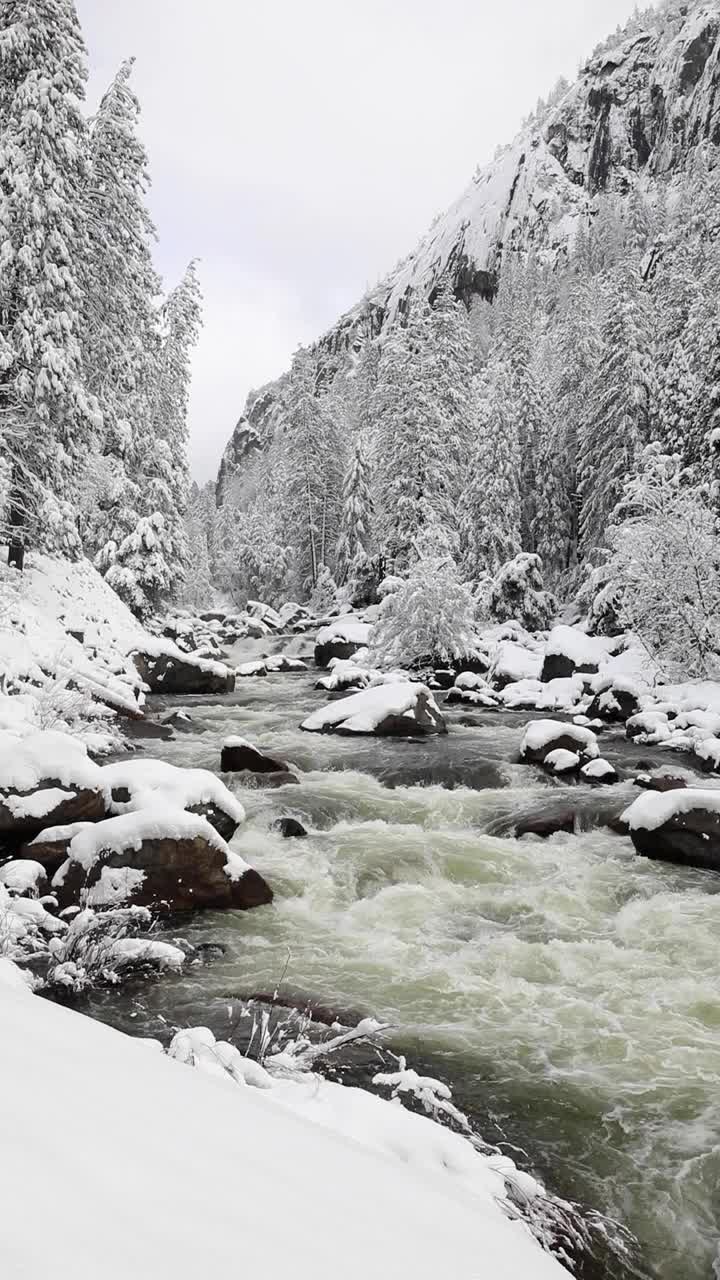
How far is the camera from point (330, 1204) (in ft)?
5.19

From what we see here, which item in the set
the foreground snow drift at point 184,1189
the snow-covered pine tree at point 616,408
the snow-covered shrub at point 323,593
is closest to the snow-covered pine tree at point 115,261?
the snow-covered pine tree at point 616,408

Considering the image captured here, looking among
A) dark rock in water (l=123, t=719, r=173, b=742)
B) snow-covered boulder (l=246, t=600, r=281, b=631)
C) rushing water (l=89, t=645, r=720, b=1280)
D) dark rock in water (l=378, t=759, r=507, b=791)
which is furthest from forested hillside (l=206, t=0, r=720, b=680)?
dark rock in water (l=123, t=719, r=173, b=742)

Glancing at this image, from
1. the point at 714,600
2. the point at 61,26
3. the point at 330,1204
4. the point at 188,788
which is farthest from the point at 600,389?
the point at 330,1204

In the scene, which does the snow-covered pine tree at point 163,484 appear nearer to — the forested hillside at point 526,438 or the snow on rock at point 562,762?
the forested hillside at point 526,438

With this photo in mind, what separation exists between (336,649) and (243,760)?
52.5 feet

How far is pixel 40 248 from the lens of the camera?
1639 centimetres

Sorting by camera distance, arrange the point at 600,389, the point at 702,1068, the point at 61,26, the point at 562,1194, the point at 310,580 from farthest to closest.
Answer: the point at 310,580 → the point at 600,389 → the point at 61,26 → the point at 702,1068 → the point at 562,1194

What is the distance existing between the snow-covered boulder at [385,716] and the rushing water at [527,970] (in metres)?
3.98

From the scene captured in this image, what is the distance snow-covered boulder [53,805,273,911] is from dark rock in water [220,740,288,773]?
4.57 m

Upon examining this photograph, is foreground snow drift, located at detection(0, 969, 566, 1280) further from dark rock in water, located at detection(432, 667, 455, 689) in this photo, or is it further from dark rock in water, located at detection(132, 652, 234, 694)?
dark rock in water, located at detection(432, 667, 455, 689)

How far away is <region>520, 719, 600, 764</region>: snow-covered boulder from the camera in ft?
43.2

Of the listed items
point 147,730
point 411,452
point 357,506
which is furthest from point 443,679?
point 357,506

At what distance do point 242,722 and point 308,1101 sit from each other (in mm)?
13729

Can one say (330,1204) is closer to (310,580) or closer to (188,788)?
(188,788)
